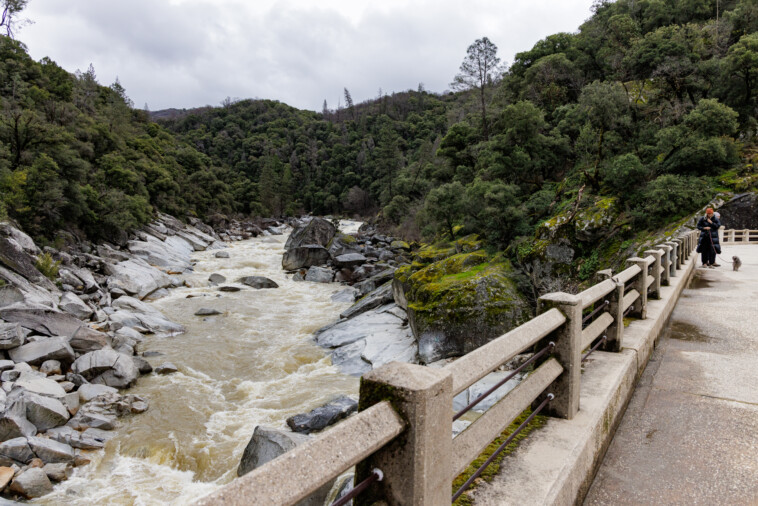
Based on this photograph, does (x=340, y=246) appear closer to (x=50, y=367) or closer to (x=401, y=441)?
(x=50, y=367)

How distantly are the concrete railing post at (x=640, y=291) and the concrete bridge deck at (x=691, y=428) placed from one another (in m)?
0.53

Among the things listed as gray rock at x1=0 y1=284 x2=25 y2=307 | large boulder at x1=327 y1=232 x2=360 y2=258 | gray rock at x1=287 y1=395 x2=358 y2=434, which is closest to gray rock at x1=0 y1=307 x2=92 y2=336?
gray rock at x1=0 y1=284 x2=25 y2=307

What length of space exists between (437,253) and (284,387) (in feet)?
35.2

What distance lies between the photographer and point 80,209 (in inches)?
917

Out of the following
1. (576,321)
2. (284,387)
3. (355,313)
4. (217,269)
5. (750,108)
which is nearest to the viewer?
(576,321)

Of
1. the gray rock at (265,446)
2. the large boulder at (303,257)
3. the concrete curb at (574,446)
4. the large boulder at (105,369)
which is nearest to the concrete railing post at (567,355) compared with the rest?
the concrete curb at (574,446)

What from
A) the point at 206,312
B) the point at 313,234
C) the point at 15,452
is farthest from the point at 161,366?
the point at 313,234

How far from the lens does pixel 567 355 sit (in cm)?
331

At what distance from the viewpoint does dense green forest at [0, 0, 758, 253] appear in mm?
17203

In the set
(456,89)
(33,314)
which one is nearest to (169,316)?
(33,314)

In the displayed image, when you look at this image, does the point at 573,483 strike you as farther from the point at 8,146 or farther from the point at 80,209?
the point at 8,146

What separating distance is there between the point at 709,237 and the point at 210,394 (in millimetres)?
15298

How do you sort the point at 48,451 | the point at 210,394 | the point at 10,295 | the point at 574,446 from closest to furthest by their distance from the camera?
the point at 574,446, the point at 48,451, the point at 210,394, the point at 10,295

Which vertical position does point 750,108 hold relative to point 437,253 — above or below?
above
